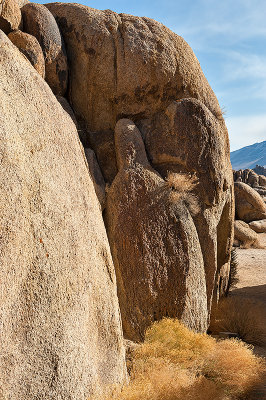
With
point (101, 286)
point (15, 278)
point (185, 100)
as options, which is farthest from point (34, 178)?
point (185, 100)

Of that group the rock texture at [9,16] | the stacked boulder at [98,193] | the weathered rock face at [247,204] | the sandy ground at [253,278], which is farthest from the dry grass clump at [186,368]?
the weathered rock face at [247,204]

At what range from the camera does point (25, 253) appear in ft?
8.45

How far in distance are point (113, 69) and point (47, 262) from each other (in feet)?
13.9

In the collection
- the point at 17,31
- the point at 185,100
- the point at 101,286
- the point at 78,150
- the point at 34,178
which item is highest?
the point at 17,31

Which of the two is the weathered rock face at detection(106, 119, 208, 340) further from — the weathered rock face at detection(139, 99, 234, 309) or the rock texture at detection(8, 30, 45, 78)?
the rock texture at detection(8, 30, 45, 78)

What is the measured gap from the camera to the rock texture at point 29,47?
480cm

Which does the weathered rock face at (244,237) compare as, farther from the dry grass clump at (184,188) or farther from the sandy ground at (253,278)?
the dry grass clump at (184,188)

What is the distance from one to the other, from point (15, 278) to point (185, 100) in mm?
4804

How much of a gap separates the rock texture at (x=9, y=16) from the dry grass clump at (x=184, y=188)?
10.1ft

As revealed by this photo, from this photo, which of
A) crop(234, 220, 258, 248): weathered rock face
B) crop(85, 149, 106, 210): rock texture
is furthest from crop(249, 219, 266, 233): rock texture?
crop(85, 149, 106, 210): rock texture

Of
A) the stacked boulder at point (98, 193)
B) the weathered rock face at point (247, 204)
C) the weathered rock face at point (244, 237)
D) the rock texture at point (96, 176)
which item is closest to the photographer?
the stacked boulder at point (98, 193)

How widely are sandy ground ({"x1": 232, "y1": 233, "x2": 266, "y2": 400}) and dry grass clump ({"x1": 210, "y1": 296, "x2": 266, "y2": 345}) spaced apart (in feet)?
0.80

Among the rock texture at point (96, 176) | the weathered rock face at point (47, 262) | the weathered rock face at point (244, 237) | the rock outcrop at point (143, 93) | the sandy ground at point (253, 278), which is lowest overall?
the sandy ground at point (253, 278)

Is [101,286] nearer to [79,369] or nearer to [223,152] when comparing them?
[79,369]
